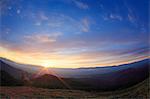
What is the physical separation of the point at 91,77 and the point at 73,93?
0.78 metres

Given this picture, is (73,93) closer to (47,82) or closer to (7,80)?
(47,82)

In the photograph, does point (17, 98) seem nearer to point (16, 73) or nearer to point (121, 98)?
point (16, 73)

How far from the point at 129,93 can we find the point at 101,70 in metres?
1.14

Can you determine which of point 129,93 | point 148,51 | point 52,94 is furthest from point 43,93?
point 148,51

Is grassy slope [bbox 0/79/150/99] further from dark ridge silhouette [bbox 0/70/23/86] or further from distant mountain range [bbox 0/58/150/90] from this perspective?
dark ridge silhouette [bbox 0/70/23/86]

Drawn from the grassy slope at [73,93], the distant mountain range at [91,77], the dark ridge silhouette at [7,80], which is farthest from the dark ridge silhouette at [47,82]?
the dark ridge silhouette at [7,80]

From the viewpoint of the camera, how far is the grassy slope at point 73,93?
37.6ft

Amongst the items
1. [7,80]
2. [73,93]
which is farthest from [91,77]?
[7,80]

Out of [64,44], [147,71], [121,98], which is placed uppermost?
[64,44]

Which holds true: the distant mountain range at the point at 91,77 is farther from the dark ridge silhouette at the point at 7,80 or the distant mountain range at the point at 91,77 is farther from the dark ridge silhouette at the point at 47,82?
the dark ridge silhouette at the point at 7,80

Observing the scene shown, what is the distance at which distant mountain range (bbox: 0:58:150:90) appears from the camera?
11.6 metres

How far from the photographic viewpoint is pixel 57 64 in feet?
38.6

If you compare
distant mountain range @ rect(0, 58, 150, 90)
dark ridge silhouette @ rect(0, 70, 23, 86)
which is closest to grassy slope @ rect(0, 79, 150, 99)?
distant mountain range @ rect(0, 58, 150, 90)

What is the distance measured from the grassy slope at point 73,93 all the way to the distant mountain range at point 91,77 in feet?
0.55
